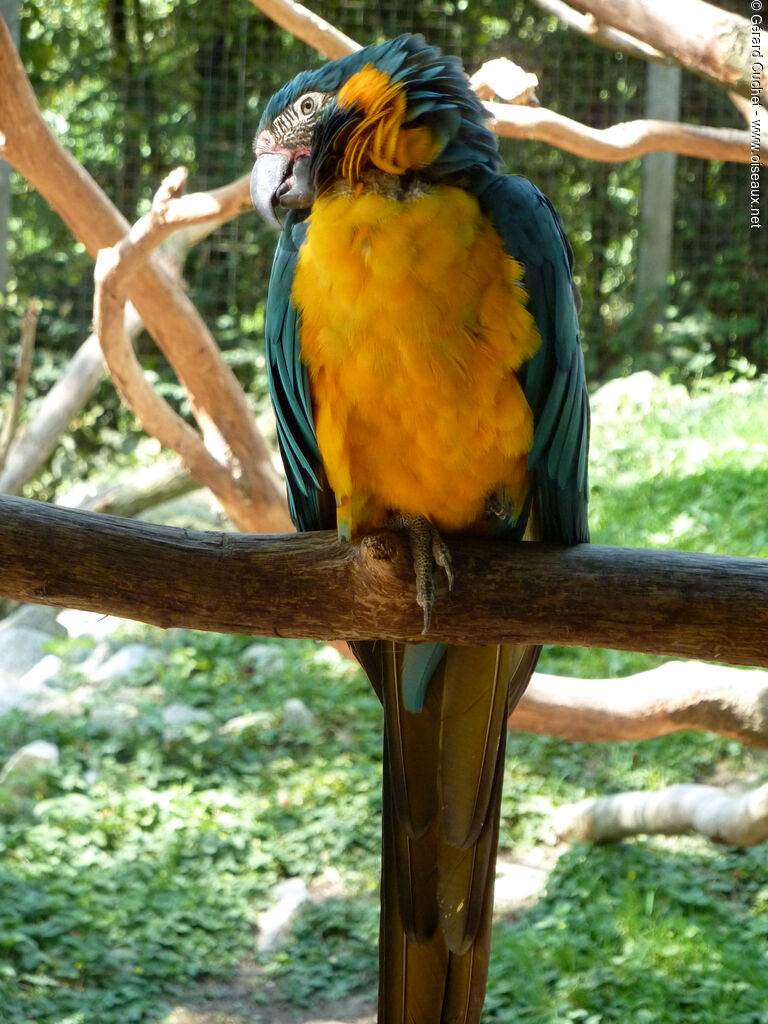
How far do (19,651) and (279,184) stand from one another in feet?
10.5

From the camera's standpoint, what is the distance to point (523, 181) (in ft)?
5.13

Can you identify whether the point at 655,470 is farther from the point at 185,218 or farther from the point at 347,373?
the point at 347,373

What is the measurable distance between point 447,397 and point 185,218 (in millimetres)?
1400

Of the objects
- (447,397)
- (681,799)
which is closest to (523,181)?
(447,397)

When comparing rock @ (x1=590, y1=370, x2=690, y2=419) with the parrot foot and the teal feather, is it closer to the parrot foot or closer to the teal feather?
the teal feather

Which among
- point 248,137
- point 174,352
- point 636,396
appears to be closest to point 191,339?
point 174,352

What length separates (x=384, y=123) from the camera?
1467mm

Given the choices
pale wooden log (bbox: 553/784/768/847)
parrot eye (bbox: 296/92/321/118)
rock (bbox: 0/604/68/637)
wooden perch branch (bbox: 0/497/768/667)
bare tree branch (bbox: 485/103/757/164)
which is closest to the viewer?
wooden perch branch (bbox: 0/497/768/667)

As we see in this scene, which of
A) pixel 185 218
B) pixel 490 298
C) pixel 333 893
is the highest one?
pixel 185 218

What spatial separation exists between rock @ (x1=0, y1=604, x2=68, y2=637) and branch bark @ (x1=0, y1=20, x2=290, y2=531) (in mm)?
2185

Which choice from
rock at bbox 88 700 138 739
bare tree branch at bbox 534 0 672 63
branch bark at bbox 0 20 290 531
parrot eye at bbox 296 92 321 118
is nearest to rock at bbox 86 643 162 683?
rock at bbox 88 700 138 739

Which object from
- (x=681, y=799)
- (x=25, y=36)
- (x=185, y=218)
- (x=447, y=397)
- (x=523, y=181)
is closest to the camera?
(x=447, y=397)

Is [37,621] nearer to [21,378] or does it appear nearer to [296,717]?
[21,378]

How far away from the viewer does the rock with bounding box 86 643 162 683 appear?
13.4 ft
